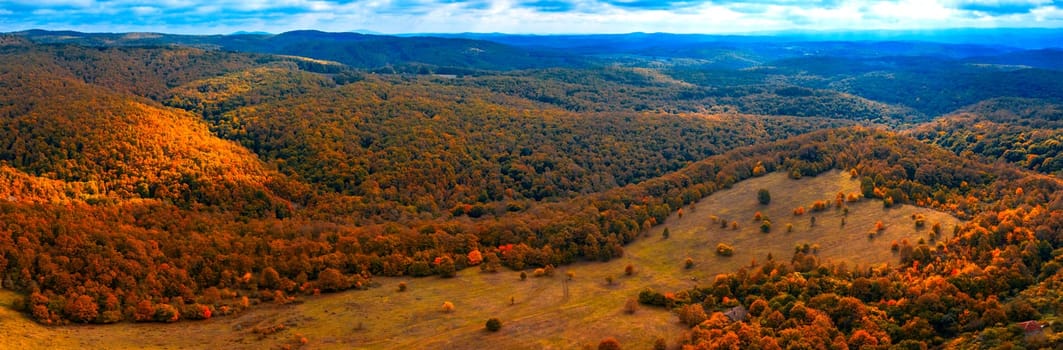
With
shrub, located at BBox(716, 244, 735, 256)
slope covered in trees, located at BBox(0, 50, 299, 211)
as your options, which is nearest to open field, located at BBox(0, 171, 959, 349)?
shrub, located at BBox(716, 244, 735, 256)

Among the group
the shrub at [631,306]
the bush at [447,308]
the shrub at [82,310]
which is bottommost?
the bush at [447,308]

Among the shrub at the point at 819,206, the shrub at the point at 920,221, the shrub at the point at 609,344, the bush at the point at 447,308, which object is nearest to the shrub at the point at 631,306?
the shrub at the point at 609,344

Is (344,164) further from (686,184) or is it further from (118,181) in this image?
(686,184)

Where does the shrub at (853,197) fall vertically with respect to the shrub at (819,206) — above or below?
above

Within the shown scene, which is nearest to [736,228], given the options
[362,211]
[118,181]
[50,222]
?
[362,211]

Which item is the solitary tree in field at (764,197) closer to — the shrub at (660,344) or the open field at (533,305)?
the open field at (533,305)

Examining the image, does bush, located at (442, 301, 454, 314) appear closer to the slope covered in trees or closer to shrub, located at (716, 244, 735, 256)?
shrub, located at (716, 244, 735, 256)
